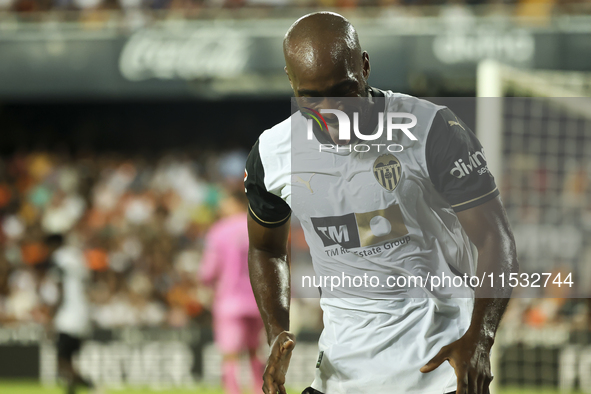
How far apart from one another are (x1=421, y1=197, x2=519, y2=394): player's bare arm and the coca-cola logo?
9605mm

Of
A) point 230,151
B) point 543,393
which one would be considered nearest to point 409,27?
point 230,151

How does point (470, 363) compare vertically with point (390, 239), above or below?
below

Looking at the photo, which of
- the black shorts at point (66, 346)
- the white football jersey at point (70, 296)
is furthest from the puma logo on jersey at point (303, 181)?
the black shorts at point (66, 346)

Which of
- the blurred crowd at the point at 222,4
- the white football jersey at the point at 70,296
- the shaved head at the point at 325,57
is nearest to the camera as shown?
the shaved head at the point at 325,57

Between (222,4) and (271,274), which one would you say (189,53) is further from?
(271,274)

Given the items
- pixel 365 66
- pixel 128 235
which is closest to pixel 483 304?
pixel 365 66

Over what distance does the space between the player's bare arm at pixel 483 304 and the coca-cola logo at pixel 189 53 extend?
9.60 metres

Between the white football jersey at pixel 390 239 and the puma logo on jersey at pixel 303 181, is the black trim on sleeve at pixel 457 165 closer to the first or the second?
the white football jersey at pixel 390 239

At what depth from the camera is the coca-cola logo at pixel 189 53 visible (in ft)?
35.9

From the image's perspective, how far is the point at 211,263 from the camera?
6.41m

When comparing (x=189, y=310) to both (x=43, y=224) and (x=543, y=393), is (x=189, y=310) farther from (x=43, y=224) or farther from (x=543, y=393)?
(x=543, y=393)

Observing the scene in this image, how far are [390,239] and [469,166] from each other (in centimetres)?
29

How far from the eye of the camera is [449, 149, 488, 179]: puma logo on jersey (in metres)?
1.77

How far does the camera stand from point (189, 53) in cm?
1104
